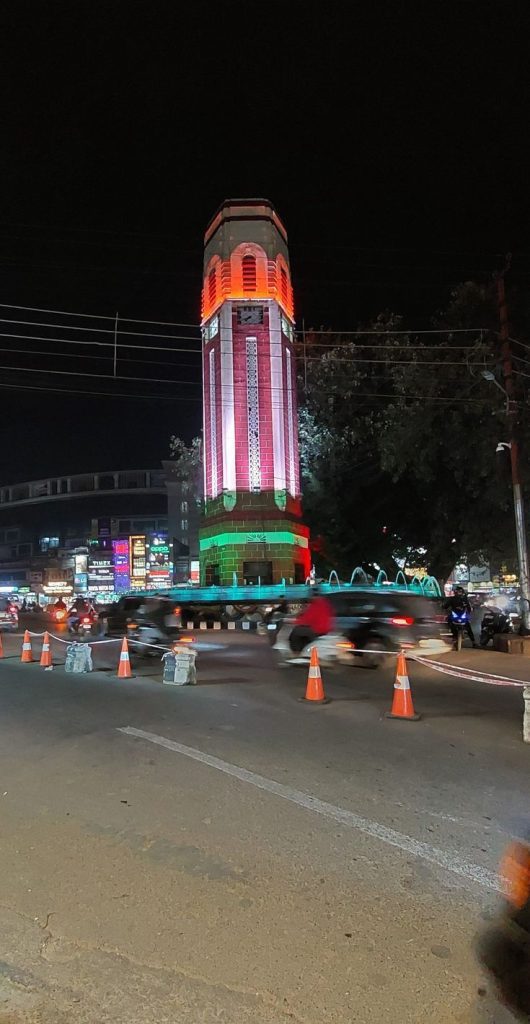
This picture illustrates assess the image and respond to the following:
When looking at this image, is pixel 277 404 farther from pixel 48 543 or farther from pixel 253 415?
pixel 48 543

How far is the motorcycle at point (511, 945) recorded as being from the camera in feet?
10.1

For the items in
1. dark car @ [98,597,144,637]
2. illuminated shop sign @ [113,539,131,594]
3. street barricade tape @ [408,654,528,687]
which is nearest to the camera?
street barricade tape @ [408,654,528,687]

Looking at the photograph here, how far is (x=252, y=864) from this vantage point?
4.54m

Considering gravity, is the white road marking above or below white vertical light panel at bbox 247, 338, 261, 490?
below

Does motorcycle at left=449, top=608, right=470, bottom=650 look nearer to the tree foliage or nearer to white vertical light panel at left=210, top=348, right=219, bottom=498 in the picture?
the tree foliage

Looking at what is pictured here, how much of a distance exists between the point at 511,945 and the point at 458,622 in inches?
600

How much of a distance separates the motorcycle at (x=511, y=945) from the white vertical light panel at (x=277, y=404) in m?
33.4

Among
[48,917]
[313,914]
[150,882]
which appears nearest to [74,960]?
[48,917]

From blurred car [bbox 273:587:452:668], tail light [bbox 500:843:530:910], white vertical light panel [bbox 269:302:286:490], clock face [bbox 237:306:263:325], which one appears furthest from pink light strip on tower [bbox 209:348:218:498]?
tail light [bbox 500:843:530:910]

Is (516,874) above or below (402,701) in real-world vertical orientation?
below

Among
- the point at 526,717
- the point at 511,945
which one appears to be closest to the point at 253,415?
the point at 526,717

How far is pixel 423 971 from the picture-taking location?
3295 mm

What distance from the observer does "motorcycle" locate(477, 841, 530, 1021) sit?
3.09 meters

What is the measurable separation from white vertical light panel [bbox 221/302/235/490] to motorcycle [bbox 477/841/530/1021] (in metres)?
33.8
